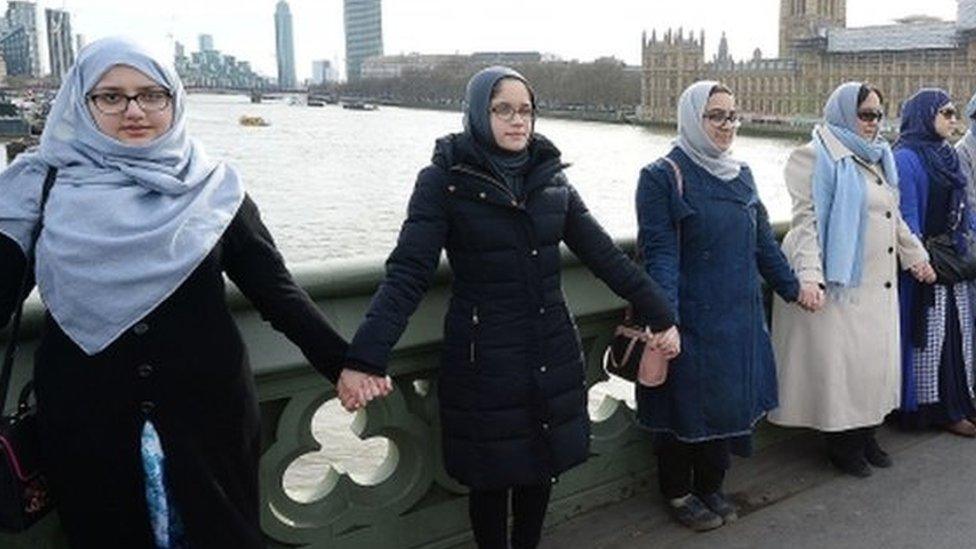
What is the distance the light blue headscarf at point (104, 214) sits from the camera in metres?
1.64

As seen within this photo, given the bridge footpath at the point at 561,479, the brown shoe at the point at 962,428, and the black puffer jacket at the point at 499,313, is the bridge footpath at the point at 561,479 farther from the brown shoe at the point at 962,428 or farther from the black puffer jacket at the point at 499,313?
the black puffer jacket at the point at 499,313

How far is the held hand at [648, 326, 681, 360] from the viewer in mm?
2504

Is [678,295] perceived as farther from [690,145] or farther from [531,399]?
[531,399]

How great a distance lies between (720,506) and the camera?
288cm

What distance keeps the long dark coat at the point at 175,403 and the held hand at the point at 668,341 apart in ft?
3.22

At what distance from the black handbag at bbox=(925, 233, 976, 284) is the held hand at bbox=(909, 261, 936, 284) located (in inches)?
2.6

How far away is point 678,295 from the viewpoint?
9.07ft

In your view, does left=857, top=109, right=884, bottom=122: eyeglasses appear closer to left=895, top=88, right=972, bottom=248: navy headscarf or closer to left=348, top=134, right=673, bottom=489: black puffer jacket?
left=895, top=88, right=972, bottom=248: navy headscarf

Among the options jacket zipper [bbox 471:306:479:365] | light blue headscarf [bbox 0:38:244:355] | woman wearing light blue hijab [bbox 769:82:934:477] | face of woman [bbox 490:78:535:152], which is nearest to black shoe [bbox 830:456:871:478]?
woman wearing light blue hijab [bbox 769:82:934:477]

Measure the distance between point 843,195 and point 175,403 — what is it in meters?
2.25

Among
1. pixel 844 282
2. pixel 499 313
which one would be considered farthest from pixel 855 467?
pixel 499 313

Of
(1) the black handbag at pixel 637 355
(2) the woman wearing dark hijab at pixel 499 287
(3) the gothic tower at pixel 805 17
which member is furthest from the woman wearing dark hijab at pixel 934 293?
(3) the gothic tower at pixel 805 17

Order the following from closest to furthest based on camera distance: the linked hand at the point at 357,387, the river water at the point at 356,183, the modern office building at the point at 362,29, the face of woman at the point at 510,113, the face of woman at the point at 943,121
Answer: the linked hand at the point at 357,387 → the face of woman at the point at 510,113 → the face of woman at the point at 943,121 → the river water at the point at 356,183 → the modern office building at the point at 362,29

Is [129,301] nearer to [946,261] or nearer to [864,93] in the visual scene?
[864,93]
